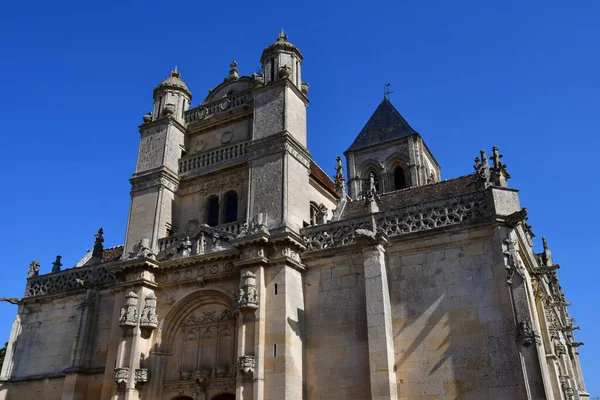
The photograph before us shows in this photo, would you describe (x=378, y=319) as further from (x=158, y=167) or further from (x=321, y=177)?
(x=321, y=177)

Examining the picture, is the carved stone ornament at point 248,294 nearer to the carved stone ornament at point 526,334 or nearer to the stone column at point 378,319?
the stone column at point 378,319

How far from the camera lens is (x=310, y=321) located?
15758mm

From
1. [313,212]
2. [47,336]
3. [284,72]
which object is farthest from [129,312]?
[284,72]

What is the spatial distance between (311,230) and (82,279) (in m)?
9.46

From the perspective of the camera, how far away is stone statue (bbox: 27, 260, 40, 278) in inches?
863

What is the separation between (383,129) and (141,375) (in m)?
25.9

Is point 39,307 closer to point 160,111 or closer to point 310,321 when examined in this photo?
point 160,111

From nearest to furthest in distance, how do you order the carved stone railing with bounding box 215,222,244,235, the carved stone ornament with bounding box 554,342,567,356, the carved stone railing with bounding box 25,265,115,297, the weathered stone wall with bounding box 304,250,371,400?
the weathered stone wall with bounding box 304,250,371,400 < the carved stone railing with bounding box 215,222,244,235 < the carved stone ornament with bounding box 554,342,567,356 < the carved stone railing with bounding box 25,265,115,297

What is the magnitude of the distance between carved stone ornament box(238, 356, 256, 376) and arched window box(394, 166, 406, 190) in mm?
22773

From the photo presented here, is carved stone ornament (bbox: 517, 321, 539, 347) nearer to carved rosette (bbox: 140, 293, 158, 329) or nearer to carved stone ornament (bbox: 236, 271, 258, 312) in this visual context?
carved stone ornament (bbox: 236, 271, 258, 312)

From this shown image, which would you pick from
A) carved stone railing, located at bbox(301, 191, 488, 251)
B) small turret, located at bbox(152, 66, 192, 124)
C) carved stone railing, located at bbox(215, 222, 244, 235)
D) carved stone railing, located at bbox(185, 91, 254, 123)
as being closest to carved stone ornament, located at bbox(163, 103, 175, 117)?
small turret, located at bbox(152, 66, 192, 124)

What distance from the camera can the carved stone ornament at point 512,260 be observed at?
1326 cm

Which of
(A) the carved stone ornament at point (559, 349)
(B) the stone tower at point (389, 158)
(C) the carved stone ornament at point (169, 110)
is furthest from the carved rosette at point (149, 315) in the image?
(B) the stone tower at point (389, 158)

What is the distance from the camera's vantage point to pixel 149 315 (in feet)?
57.0
